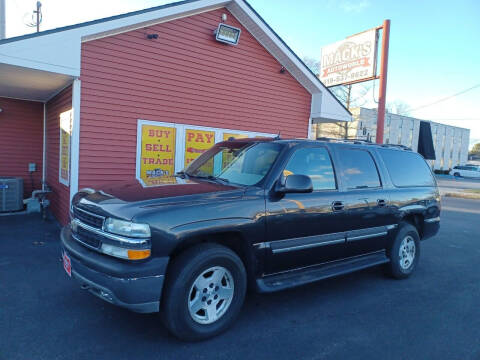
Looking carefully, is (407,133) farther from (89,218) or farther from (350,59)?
(89,218)

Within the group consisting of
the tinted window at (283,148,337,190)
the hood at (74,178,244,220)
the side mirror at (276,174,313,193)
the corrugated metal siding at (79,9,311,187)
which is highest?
the corrugated metal siding at (79,9,311,187)

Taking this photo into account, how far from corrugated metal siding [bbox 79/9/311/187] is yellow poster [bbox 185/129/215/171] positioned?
9.9 inches

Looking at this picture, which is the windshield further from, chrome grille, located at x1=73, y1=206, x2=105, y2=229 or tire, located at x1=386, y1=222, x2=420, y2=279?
tire, located at x1=386, y1=222, x2=420, y2=279

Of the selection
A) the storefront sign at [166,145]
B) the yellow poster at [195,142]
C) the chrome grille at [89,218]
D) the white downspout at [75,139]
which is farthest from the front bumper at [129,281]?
the yellow poster at [195,142]

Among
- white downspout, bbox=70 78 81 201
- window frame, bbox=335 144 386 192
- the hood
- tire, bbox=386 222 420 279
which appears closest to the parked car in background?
tire, bbox=386 222 420 279

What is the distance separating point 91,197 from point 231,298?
1700 mm

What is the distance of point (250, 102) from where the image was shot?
905 centimetres

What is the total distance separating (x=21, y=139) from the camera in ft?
30.2

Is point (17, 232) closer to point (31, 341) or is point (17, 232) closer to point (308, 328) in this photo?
point (31, 341)

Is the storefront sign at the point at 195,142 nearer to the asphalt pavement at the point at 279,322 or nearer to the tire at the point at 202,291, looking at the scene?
the asphalt pavement at the point at 279,322

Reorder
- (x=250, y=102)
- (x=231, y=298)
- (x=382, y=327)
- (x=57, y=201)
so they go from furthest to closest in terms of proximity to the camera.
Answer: (x=250, y=102), (x=57, y=201), (x=382, y=327), (x=231, y=298)

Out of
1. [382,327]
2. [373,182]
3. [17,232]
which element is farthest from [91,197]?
[17,232]

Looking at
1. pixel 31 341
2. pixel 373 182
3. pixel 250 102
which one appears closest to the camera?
pixel 31 341

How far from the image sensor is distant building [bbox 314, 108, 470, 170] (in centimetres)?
3447
